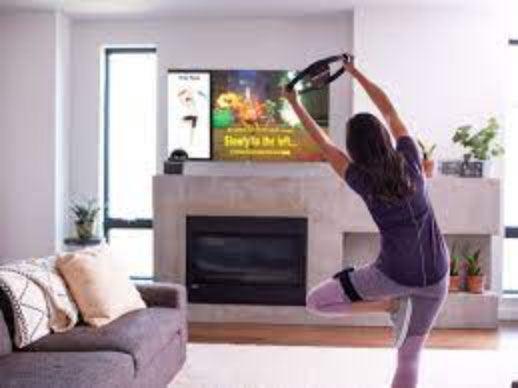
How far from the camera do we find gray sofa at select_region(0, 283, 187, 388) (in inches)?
108

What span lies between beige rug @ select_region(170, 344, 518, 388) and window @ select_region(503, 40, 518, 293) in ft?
4.78

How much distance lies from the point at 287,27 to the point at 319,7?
482 millimetres

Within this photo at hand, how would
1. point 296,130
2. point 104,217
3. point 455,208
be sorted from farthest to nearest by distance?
point 104,217 < point 296,130 < point 455,208

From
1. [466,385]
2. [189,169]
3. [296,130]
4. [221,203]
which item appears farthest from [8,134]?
[466,385]

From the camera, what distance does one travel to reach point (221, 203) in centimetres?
598

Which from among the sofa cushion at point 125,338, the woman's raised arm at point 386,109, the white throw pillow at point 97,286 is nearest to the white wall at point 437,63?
the white throw pillow at point 97,286

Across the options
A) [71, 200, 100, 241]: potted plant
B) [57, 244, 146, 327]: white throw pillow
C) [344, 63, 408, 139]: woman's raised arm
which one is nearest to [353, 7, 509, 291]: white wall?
[71, 200, 100, 241]: potted plant

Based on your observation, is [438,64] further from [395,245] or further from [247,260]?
[395,245]

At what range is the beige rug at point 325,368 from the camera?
417 cm

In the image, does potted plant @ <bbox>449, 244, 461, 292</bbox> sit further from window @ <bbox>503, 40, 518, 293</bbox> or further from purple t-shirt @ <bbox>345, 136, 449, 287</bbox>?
purple t-shirt @ <bbox>345, 136, 449, 287</bbox>

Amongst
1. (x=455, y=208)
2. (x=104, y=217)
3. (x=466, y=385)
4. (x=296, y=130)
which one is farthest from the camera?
(x=104, y=217)

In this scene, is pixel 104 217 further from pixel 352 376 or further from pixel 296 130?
pixel 352 376

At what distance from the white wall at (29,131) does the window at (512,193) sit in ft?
12.9

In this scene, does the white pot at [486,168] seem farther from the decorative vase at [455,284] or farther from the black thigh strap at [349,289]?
the black thigh strap at [349,289]
